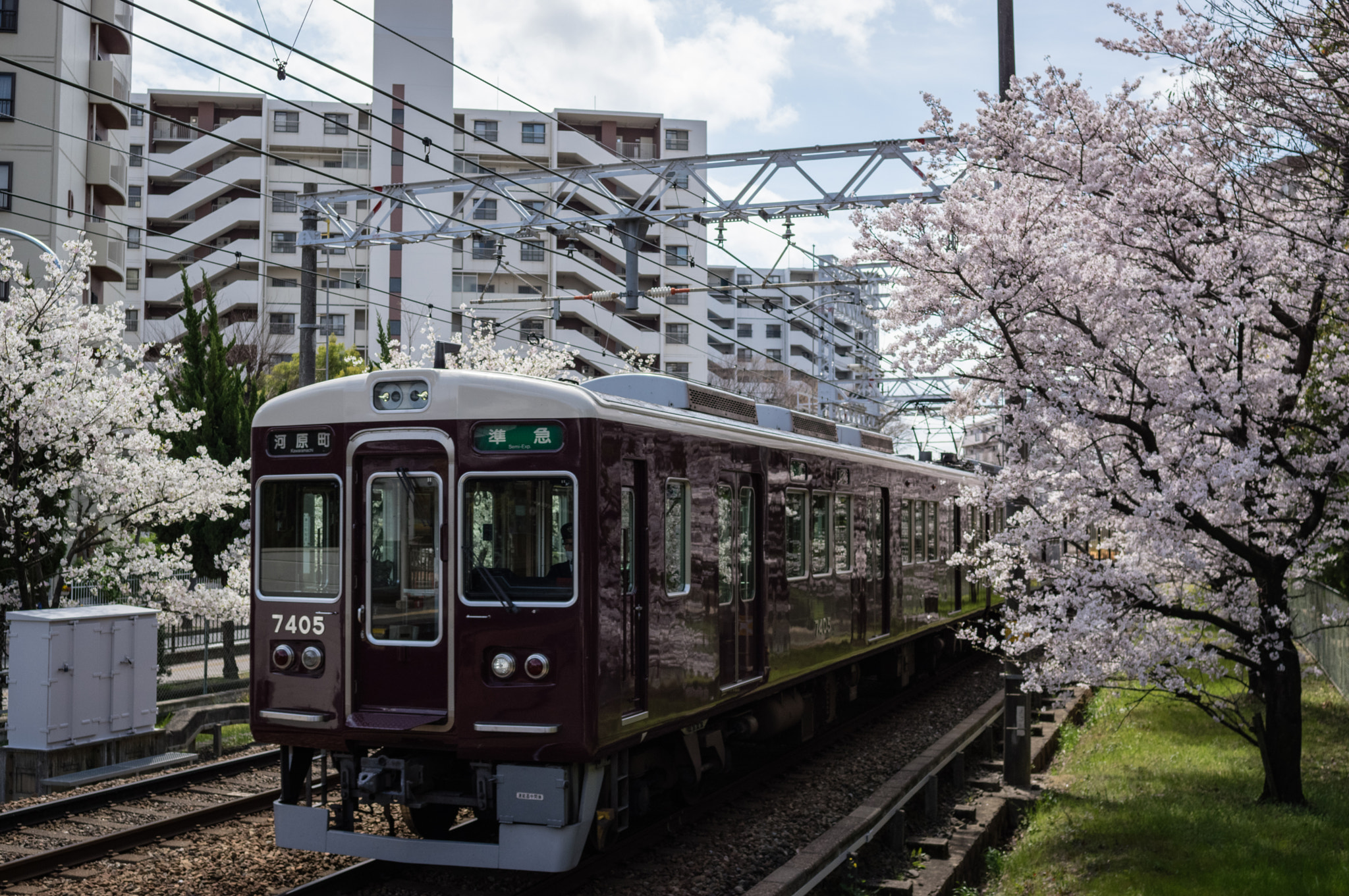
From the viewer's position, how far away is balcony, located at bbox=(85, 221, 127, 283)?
3175 cm

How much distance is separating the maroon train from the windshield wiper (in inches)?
0.6

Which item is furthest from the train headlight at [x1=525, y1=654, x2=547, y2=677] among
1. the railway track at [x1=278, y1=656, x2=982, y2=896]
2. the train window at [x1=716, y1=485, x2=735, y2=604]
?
the train window at [x1=716, y1=485, x2=735, y2=604]

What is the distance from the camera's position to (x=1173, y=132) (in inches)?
330

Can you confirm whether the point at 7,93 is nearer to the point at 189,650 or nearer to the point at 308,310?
the point at 189,650

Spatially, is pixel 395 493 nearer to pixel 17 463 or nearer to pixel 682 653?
pixel 682 653

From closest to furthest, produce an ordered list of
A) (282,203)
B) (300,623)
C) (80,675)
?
1. (300,623)
2. (80,675)
3. (282,203)

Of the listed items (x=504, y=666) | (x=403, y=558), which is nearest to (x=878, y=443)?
(x=403, y=558)

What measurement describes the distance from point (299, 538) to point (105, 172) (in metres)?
28.3

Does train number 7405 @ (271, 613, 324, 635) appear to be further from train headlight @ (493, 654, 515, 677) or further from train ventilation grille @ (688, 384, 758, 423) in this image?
train ventilation grille @ (688, 384, 758, 423)

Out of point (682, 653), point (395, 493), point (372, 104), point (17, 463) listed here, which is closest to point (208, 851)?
point (395, 493)

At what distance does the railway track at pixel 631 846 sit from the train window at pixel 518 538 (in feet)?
5.39

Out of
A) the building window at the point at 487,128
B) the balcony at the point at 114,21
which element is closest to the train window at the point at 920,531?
the balcony at the point at 114,21

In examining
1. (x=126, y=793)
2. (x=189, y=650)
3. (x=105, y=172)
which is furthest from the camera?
(x=105, y=172)

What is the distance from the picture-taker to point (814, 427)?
11.4 m
